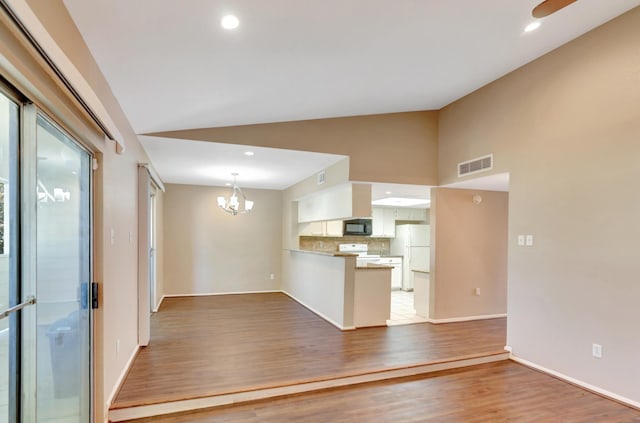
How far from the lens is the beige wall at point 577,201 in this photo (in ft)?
9.18

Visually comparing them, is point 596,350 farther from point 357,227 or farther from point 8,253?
point 357,227

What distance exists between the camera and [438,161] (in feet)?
16.4

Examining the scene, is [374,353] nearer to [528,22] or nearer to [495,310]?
[495,310]

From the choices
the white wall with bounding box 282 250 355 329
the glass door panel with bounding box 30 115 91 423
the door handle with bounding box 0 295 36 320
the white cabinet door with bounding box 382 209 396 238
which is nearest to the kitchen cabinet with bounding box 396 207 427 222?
the white cabinet door with bounding box 382 209 396 238

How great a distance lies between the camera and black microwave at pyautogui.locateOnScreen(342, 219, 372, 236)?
7.57 metres

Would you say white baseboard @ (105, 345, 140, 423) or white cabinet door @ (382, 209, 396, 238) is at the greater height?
white cabinet door @ (382, 209, 396, 238)

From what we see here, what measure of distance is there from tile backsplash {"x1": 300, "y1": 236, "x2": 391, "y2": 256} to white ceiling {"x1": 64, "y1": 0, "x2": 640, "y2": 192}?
3794 mm

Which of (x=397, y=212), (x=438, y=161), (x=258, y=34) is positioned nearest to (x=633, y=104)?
(x=438, y=161)

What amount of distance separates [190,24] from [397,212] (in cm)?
725

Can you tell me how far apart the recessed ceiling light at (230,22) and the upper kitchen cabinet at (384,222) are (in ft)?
21.7

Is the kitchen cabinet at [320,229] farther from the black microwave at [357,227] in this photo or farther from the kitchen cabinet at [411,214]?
the kitchen cabinet at [411,214]

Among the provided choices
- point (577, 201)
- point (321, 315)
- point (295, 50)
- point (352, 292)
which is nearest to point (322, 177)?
point (352, 292)

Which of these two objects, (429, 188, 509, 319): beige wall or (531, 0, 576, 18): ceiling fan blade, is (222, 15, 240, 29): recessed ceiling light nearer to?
(531, 0, 576, 18): ceiling fan blade

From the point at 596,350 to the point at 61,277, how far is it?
4.27 metres
